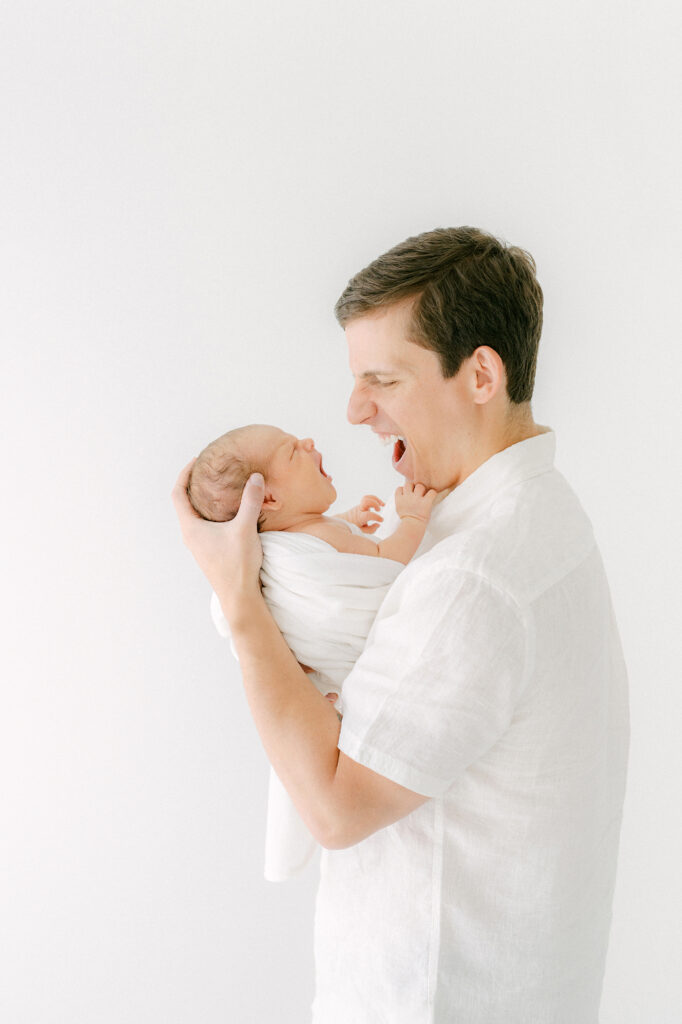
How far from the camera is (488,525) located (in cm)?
113

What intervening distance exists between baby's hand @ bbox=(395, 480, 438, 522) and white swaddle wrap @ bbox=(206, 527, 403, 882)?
0.08 meters

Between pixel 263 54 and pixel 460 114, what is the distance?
493mm

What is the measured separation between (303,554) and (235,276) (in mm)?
1132

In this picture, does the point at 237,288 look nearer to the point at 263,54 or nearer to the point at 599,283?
the point at 263,54

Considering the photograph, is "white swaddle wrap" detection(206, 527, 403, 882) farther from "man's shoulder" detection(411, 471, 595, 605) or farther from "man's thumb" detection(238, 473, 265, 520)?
"man's shoulder" detection(411, 471, 595, 605)

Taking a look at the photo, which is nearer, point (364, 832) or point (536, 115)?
point (364, 832)

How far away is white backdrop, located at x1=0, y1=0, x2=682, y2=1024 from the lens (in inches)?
87.0

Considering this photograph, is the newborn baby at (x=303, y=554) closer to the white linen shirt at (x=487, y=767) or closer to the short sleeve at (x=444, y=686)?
the white linen shirt at (x=487, y=767)

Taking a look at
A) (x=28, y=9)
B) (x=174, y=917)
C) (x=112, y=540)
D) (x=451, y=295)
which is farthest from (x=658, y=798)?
(x=28, y=9)

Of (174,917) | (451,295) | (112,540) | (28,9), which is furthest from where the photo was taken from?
(174,917)

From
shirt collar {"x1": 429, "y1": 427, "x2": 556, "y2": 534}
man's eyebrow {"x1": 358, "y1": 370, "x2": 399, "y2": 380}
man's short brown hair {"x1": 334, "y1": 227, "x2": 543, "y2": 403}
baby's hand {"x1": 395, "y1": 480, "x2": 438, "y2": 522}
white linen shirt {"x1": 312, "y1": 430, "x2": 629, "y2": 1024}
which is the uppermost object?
man's short brown hair {"x1": 334, "y1": 227, "x2": 543, "y2": 403}

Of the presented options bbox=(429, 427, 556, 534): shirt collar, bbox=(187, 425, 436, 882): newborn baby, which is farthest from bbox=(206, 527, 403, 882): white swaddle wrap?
bbox=(429, 427, 556, 534): shirt collar

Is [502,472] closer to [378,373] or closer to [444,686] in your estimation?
[378,373]

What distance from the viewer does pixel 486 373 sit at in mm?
1250
